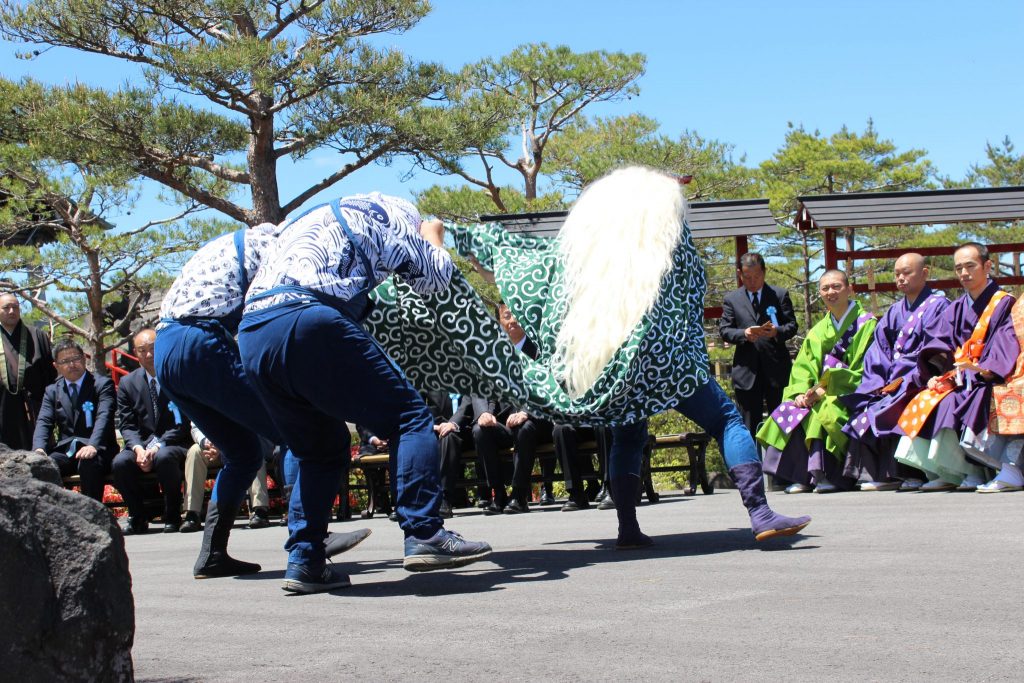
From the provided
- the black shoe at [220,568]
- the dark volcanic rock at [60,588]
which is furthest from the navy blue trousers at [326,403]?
the dark volcanic rock at [60,588]

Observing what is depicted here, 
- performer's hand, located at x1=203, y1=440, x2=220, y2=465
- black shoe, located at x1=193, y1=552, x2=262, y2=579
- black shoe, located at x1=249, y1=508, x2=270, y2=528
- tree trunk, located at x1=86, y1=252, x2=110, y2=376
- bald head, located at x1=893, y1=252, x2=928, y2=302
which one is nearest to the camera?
black shoe, located at x1=193, y1=552, x2=262, y2=579

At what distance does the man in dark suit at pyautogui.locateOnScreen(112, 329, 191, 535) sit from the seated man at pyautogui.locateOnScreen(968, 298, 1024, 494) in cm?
650

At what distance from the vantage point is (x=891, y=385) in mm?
9281

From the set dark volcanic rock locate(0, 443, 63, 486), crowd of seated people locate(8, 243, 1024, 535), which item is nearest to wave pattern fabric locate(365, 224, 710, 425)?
crowd of seated people locate(8, 243, 1024, 535)

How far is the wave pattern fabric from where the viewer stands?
5.76 meters

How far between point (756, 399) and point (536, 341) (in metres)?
5.06

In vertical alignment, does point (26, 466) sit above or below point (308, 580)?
above

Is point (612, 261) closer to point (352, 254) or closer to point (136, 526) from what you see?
point (352, 254)

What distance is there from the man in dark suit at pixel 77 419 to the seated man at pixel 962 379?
680 centimetres

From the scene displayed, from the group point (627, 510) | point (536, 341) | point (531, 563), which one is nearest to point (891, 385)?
point (627, 510)

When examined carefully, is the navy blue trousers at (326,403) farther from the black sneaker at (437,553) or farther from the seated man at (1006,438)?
the seated man at (1006,438)

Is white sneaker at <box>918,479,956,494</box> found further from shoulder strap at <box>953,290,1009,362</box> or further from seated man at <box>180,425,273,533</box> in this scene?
seated man at <box>180,425,273,533</box>

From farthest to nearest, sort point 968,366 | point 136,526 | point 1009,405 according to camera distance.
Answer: point 136,526 → point 968,366 → point 1009,405

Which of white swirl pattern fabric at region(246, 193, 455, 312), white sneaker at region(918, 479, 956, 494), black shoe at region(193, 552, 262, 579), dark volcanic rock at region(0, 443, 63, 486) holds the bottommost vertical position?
white sneaker at region(918, 479, 956, 494)
